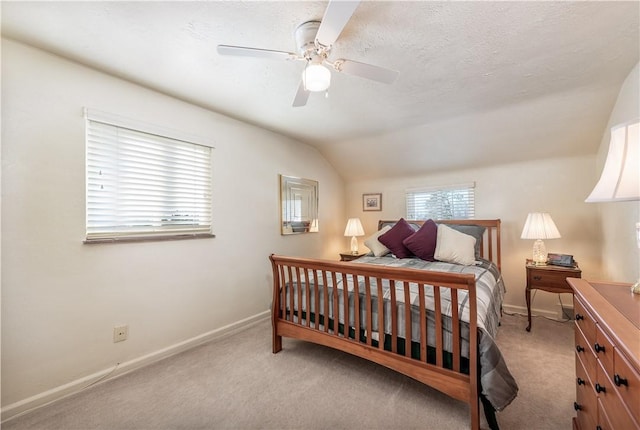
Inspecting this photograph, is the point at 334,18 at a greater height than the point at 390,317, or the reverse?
the point at 334,18

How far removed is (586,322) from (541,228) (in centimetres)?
198

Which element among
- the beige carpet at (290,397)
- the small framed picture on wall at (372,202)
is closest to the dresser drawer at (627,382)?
the beige carpet at (290,397)

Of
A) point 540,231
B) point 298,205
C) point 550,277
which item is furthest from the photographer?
point 298,205

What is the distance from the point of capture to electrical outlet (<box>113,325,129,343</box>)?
2037 mm

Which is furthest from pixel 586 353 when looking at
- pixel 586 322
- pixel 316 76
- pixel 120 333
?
pixel 120 333

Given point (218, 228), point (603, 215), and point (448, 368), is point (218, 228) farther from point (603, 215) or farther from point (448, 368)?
point (603, 215)

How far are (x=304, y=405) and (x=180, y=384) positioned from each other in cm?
96

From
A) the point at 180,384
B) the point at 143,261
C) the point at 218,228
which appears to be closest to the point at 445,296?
the point at 180,384

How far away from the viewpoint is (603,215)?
2695mm

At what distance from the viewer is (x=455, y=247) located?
9.52 feet

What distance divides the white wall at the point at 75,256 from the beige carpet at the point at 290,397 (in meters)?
0.31

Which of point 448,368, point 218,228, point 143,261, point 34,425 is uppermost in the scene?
point 218,228

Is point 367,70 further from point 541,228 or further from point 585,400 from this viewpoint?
point 541,228

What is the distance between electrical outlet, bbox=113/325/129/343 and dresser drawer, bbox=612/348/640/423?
2.82 metres
